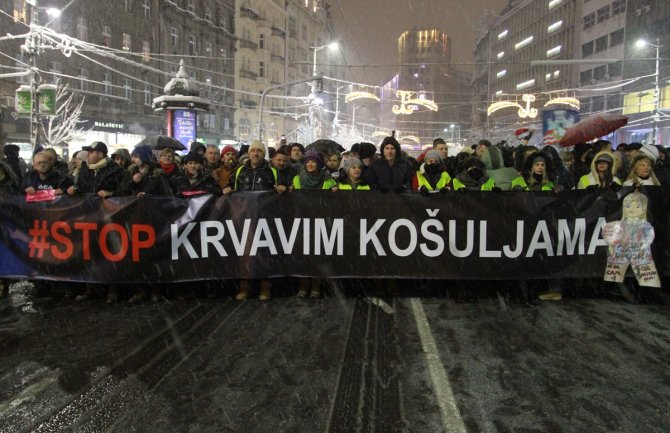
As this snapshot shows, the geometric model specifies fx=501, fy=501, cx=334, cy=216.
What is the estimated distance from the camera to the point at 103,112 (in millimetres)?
35750

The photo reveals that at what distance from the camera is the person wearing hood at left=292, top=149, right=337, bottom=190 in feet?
21.4

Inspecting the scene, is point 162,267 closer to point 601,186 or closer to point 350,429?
point 350,429

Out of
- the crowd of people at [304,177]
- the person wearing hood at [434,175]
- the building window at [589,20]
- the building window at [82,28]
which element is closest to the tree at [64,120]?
the building window at [82,28]

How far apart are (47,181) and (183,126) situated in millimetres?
9690

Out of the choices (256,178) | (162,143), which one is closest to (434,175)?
(256,178)

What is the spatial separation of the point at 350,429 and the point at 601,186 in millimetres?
4940

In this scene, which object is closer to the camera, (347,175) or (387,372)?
(387,372)

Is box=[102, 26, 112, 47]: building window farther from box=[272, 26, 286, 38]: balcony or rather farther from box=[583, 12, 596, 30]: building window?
box=[583, 12, 596, 30]: building window

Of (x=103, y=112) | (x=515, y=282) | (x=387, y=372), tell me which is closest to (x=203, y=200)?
(x=387, y=372)

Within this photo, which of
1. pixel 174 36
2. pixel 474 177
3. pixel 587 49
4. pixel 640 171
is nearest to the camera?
pixel 640 171

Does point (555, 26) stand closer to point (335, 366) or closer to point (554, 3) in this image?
point (554, 3)

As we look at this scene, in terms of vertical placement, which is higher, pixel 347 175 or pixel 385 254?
pixel 347 175

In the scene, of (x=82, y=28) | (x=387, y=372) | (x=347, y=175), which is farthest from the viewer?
(x=82, y=28)

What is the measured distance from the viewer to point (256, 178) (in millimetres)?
6539
